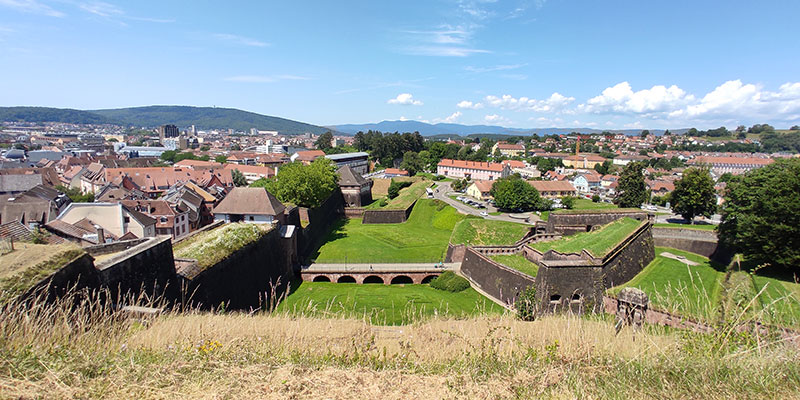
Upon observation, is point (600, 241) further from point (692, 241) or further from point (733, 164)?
point (733, 164)

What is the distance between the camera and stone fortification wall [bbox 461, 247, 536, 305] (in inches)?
882

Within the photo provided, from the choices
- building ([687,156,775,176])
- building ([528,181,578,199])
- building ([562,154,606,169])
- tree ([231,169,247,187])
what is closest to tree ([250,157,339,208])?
tree ([231,169,247,187])

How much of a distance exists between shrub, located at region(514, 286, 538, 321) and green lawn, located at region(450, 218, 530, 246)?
39.5ft

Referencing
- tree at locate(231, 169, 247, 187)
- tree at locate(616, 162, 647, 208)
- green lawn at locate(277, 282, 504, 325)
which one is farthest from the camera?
tree at locate(231, 169, 247, 187)

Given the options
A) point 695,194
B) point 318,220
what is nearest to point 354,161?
point 318,220

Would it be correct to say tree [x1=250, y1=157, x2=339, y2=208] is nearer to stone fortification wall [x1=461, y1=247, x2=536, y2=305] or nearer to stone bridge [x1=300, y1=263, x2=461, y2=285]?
stone bridge [x1=300, y1=263, x2=461, y2=285]

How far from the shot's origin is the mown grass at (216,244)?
17.2 metres

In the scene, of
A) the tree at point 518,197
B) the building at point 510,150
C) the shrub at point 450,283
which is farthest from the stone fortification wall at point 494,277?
the building at point 510,150

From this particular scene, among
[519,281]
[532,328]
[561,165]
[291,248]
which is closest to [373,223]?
[291,248]

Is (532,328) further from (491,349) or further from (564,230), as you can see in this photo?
(564,230)

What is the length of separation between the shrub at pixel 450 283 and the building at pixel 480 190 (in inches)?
1194

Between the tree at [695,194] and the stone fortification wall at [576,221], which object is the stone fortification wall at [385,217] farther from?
the tree at [695,194]

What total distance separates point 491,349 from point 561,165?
122155 mm

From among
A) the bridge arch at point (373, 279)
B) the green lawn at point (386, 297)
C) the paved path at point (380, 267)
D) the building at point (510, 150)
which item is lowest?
the bridge arch at point (373, 279)
